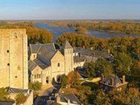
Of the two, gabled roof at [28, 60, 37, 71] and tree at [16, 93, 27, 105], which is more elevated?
gabled roof at [28, 60, 37, 71]

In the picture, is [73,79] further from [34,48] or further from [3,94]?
[3,94]

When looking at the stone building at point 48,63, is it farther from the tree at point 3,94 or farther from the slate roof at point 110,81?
the tree at point 3,94

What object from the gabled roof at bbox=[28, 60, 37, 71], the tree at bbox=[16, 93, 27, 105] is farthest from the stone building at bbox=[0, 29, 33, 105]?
the gabled roof at bbox=[28, 60, 37, 71]

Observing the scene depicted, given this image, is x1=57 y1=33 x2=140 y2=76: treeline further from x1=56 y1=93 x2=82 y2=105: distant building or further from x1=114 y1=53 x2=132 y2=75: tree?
x1=56 y1=93 x2=82 y2=105: distant building

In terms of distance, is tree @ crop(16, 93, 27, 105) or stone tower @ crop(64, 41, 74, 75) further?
stone tower @ crop(64, 41, 74, 75)

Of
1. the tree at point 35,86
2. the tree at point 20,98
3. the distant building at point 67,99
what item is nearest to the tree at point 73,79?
the tree at point 35,86

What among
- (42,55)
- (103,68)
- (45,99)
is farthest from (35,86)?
(103,68)
